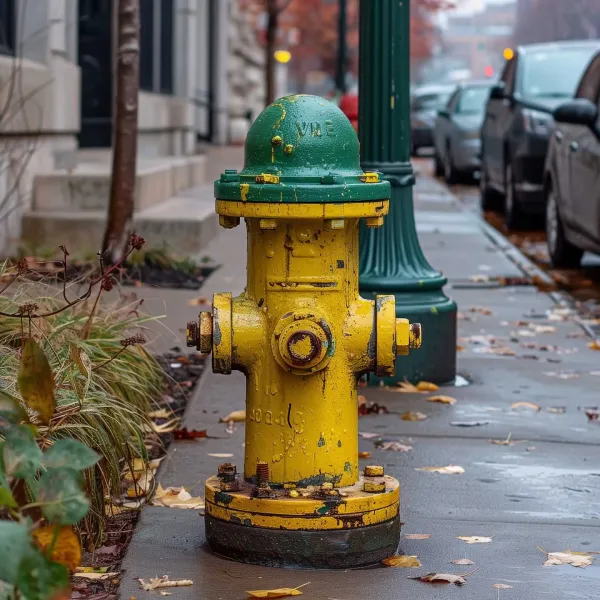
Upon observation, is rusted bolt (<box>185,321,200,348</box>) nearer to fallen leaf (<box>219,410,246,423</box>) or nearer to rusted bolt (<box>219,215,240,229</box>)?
rusted bolt (<box>219,215,240,229</box>)

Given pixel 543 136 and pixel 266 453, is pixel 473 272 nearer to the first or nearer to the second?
pixel 543 136

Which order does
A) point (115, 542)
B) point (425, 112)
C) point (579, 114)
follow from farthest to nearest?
point (425, 112)
point (579, 114)
point (115, 542)

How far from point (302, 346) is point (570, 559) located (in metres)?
1.09

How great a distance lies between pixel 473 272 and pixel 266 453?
7530 mm

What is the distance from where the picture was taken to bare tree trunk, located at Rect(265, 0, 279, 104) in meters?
27.0

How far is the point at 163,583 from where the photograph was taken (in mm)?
3926

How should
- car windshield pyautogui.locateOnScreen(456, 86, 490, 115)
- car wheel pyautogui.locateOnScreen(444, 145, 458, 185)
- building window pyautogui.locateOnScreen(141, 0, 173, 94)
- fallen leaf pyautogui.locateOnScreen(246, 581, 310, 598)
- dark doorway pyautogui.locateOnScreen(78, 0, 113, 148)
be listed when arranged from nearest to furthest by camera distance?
1. fallen leaf pyautogui.locateOnScreen(246, 581, 310, 598)
2. dark doorway pyautogui.locateOnScreen(78, 0, 113, 148)
3. building window pyautogui.locateOnScreen(141, 0, 173, 94)
4. car windshield pyautogui.locateOnScreen(456, 86, 490, 115)
5. car wheel pyautogui.locateOnScreen(444, 145, 458, 185)

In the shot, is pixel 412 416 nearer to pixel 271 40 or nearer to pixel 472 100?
pixel 472 100

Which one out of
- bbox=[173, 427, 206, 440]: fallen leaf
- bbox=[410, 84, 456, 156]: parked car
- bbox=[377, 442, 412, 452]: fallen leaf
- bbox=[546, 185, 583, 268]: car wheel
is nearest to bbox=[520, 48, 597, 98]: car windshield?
bbox=[546, 185, 583, 268]: car wheel

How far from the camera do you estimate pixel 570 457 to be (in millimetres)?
5539

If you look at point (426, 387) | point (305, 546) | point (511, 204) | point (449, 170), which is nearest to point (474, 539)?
point (305, 546)

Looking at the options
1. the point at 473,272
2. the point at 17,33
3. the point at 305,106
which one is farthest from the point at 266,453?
the point at 17,33

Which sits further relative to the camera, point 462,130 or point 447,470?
point 462,130

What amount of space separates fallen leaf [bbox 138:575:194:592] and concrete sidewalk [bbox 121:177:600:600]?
3 centimetres
